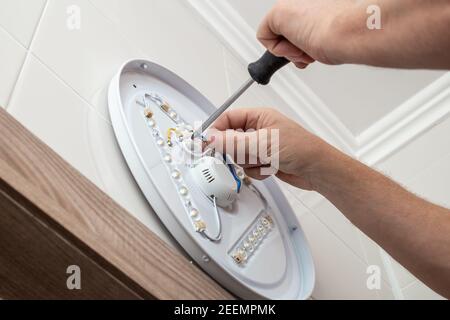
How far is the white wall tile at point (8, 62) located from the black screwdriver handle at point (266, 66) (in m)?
0.28

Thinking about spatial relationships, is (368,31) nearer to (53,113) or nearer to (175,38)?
(53,113)

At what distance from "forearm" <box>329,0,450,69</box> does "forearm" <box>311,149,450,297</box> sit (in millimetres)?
215

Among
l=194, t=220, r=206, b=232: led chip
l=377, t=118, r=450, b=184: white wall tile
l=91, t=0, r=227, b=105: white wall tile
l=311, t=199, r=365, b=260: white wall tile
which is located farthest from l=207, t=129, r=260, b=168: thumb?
l=377, t=118, r=450, b=184: white wall tile

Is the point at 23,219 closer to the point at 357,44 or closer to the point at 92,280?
the point at 92,280

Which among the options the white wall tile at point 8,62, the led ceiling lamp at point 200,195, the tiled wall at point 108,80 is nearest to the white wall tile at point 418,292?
the tiled wall at point 108,80

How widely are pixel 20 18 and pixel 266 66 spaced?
31 centimetres

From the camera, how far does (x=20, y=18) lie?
0.57m

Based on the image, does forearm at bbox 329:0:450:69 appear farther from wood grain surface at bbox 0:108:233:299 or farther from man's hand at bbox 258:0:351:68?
wood grain surface at bbox 0:108:233:299

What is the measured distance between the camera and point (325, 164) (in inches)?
24.0

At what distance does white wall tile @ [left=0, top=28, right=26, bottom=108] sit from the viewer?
501 mm

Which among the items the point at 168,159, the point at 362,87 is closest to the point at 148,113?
the point at 168,159

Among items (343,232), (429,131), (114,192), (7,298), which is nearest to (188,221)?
(114,192)

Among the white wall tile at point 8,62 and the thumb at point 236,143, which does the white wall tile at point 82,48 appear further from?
the thumb at point 236,143
